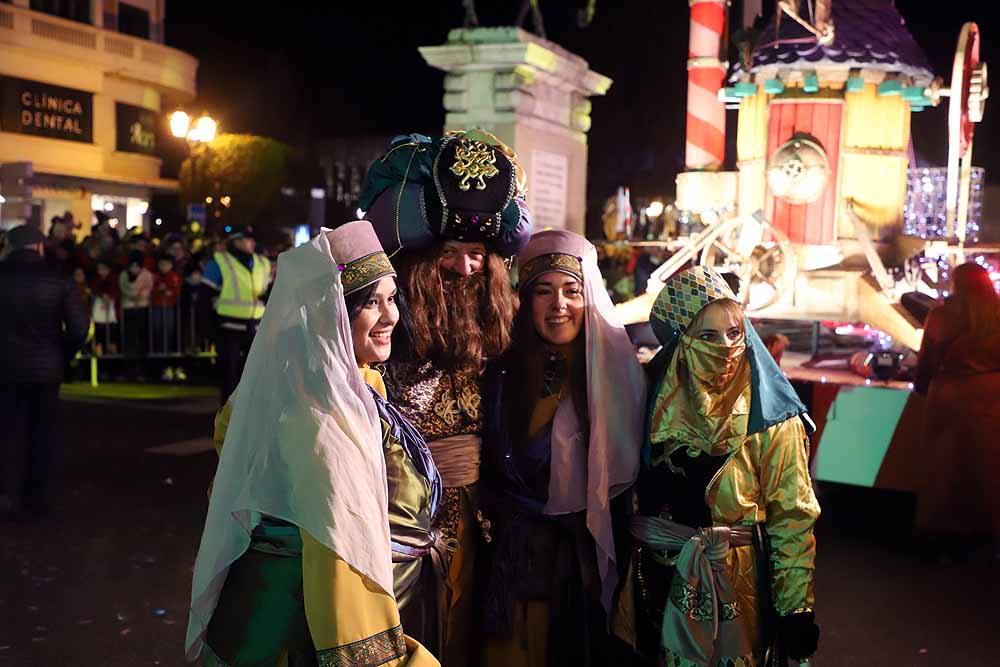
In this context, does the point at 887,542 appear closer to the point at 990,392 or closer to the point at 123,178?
the point at 990,392

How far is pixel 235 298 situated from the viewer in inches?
401

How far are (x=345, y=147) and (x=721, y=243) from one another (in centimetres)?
3648

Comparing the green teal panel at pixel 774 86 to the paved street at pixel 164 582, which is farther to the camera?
the green teal panel at pixel 774 86

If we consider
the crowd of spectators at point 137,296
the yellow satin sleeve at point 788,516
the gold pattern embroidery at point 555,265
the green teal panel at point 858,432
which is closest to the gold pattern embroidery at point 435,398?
the gold pattern embroidery at point 555,265

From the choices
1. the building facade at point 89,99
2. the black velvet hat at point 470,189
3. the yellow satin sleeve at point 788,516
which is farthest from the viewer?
the building facade at point 89,99

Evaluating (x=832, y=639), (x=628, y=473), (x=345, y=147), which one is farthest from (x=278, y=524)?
(x=345, y=147)

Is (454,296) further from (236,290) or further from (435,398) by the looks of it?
(236,290)

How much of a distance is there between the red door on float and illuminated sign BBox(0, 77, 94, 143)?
26.0 metres

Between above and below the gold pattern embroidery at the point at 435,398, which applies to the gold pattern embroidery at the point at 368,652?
below

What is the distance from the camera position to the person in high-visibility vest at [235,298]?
1016cm

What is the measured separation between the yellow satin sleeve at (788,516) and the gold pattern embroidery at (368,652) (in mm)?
1260

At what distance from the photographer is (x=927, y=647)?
4.84 m

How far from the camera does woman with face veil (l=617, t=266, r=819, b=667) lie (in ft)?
9.69

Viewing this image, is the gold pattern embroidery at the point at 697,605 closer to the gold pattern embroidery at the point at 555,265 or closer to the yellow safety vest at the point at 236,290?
the gold pattern embroidery at the point at 555,265
